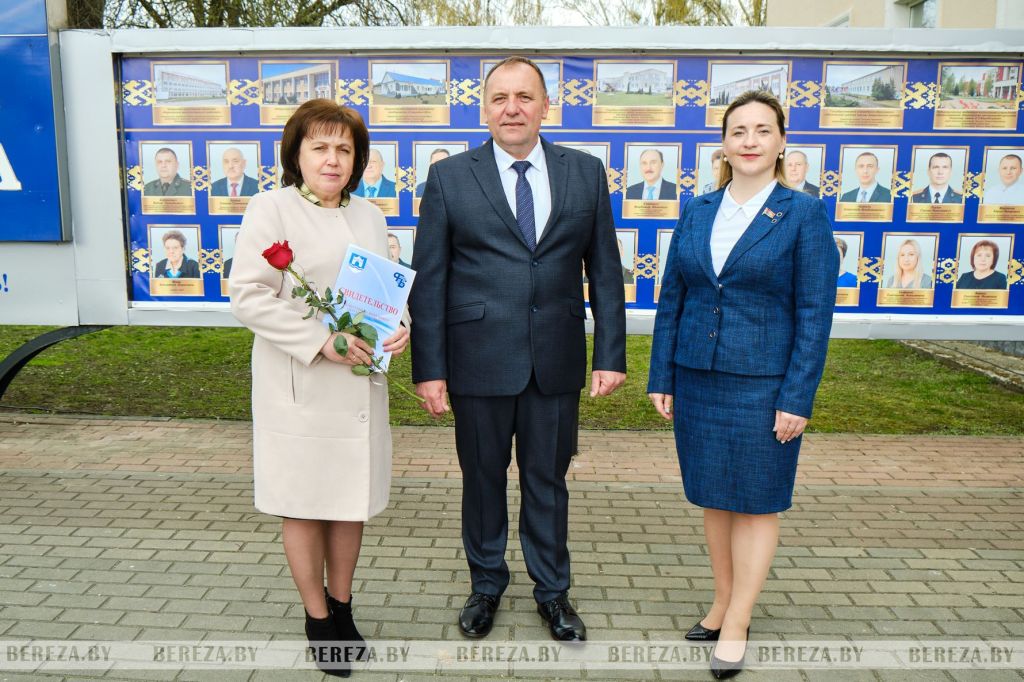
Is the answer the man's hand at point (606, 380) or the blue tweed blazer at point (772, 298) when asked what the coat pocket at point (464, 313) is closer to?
the man's hand at point (606, 380)

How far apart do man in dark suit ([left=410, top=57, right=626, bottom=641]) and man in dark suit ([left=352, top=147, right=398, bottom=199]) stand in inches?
70.5

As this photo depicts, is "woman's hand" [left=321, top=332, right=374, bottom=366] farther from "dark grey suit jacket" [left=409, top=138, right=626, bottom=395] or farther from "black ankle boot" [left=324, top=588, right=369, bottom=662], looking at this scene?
"black ankle boot" [left=324, top=588, right=369, bottom=662]

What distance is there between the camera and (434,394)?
3.10 metres

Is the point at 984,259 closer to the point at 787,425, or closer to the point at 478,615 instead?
the point at 787,425

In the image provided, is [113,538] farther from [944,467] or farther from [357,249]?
[944,467]

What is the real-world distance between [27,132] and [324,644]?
139 inches

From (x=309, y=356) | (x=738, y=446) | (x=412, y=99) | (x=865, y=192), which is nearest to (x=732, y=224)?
(x=738, y=446)

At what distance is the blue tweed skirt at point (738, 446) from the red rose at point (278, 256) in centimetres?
147

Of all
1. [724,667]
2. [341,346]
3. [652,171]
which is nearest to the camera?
[341,346]

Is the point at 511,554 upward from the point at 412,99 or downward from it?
downward

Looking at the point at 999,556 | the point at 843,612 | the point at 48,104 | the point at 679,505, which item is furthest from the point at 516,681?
the point at 48,104

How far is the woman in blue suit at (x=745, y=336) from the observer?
2785 mm

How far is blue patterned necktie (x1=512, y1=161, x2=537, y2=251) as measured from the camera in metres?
3.03

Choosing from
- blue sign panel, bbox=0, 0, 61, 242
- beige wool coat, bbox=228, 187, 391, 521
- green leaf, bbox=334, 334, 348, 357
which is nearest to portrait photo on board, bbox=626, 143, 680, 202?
beige wool coat, bbox=228, 187, 391, 521
